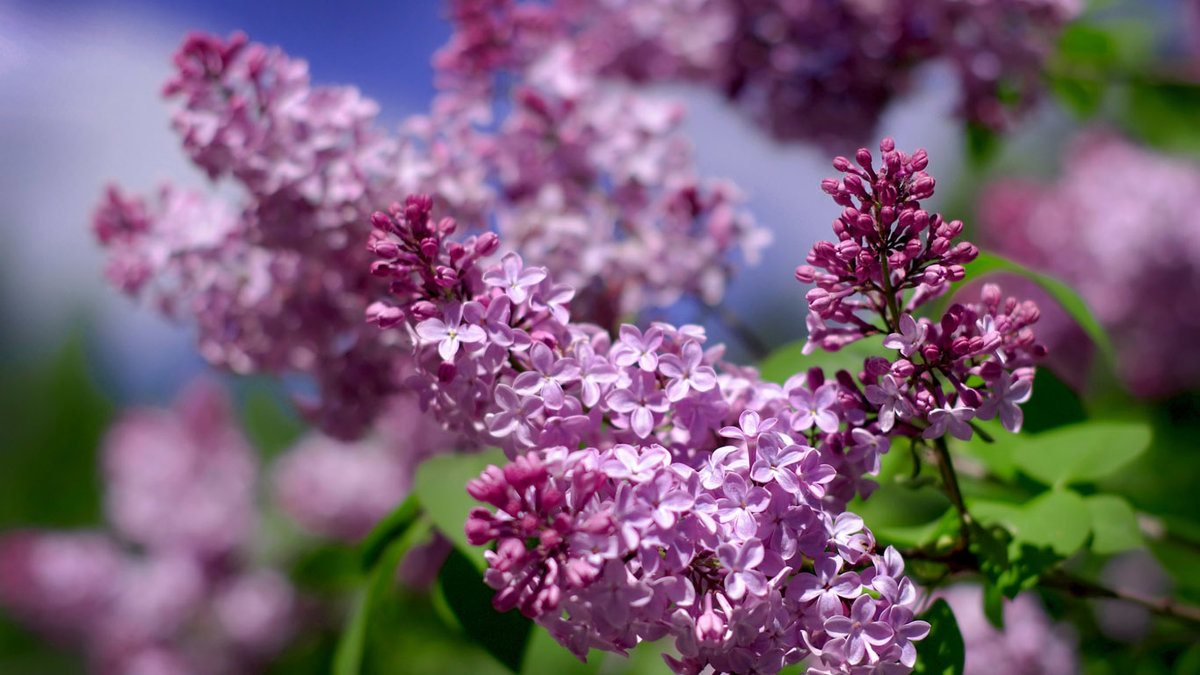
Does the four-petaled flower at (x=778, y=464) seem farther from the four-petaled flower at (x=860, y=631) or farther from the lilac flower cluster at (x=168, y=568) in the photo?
the lilac flower cluster at (x=168, y=568)

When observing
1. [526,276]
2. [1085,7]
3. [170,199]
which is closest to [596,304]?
[526,276]

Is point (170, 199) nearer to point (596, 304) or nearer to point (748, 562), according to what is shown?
point (596, 304)

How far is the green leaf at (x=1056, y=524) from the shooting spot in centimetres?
92

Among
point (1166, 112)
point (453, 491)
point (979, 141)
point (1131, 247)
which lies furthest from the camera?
point (1131, 247)

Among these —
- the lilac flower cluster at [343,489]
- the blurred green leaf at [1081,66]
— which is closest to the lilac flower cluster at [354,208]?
the blurred green leaf at [1081,66]

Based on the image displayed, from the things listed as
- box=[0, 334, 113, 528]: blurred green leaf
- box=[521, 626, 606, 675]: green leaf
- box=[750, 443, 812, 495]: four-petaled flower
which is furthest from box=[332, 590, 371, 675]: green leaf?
box=[0, 334, 113, 528]: blurred green leaf

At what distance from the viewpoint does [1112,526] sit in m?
1.03

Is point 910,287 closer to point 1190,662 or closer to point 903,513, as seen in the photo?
point 903,513

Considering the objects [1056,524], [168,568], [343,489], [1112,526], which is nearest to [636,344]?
[1056,524]

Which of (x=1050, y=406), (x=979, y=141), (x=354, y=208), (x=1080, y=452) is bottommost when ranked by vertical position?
(x=1080, y=452)

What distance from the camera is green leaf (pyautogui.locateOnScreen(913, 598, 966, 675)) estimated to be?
0.92 metres

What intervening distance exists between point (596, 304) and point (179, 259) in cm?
70

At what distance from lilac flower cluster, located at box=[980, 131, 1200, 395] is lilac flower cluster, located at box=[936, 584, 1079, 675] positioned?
1.32 meters

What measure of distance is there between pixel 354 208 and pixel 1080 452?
103 cm
